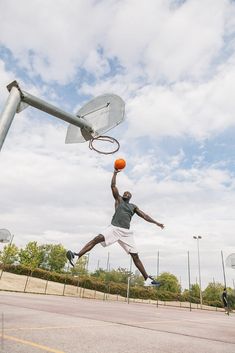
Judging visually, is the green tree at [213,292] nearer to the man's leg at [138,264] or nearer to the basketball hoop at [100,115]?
the man's leg at [138,264]

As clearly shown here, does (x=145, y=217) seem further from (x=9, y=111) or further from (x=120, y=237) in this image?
(x=9, y=111)

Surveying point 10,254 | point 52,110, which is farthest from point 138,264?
point 10,254

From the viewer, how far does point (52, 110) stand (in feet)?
13.1

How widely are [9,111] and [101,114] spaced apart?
1899mm

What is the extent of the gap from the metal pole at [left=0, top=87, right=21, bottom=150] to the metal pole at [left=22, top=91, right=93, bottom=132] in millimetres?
138

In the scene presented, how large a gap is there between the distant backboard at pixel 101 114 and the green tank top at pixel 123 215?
68.4 inches

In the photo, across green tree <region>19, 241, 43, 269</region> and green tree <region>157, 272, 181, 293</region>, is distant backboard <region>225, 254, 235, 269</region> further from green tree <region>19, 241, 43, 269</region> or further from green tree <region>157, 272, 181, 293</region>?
green tree <region>157, 272, 181, 293</region>

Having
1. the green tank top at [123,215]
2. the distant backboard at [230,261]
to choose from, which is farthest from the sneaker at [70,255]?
the distant backboard at [230,261]

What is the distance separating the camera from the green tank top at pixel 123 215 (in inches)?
236

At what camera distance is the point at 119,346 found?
14.1ft

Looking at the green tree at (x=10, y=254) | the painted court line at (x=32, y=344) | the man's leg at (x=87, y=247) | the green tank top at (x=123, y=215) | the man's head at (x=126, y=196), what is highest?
the green tree at (x=10, y=254)

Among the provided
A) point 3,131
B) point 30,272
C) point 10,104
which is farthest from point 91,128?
point 30,272

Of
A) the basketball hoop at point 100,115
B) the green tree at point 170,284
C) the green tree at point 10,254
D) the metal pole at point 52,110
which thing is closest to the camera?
the metal pole at point 52,110

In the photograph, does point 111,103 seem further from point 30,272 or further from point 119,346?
point 30,272
